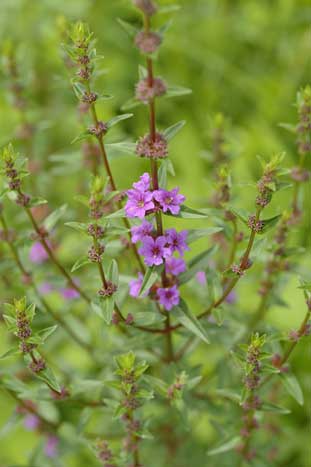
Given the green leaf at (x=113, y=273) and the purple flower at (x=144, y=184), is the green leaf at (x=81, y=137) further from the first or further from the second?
the green leaf at (x=113, y=273)

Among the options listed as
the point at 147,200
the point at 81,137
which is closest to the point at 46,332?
the point at 147,200

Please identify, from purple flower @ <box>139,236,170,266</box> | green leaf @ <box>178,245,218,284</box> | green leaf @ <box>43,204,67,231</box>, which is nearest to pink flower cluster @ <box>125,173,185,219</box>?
purple flower @ <box>139,236,170,266</box>

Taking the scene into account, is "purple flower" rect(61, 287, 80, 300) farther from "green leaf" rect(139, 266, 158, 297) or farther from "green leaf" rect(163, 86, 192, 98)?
"green leaf" rect(163, 86, 192, 98)

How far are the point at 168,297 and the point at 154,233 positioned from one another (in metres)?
0.37

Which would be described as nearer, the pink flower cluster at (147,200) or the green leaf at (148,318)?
the pink flower cluster at (147,200)

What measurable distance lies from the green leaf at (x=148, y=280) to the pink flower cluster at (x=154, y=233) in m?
0.05

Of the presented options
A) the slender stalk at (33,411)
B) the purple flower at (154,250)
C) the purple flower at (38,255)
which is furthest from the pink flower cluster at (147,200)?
the purple flower at (38,255)

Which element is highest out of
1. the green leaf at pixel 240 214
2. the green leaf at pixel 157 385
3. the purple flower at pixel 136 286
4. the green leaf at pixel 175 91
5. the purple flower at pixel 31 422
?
the green leaf at pixel 175 91

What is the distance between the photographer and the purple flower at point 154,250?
2.38m

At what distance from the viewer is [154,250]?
241cm

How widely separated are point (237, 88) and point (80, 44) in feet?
14.1

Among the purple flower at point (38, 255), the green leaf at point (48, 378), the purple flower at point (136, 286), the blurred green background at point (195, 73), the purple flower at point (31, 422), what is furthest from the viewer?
the blurred green background at point (195, 73)

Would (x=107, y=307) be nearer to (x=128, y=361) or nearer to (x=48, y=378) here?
(x=128, y=361)

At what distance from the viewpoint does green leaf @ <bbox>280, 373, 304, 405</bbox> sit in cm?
268
